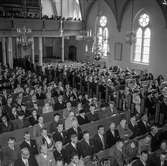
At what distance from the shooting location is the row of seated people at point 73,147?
675 cm

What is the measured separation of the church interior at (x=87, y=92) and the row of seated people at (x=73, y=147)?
0.09 ft

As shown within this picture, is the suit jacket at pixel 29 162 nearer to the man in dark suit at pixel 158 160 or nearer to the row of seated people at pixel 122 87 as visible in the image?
the man in dark suit at pixel 158 160

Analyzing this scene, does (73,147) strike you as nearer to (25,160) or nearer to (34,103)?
(25,160)

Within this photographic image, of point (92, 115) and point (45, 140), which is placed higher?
point (92, 115)

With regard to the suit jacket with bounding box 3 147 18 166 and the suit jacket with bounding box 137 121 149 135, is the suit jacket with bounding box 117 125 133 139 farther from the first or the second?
the suit jacket with bounding box 3 147 18 166

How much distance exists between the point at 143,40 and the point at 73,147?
1672cm

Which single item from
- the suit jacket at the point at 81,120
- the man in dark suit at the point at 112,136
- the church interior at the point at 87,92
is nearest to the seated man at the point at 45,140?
the church interior at the point at 87,92

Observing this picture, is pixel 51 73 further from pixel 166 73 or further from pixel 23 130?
pixel 23 130

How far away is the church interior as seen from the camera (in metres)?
7.28

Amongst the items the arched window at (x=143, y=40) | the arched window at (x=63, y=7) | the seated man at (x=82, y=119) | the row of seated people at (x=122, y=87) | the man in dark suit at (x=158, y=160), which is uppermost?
the arched window at (x=63, y=7)

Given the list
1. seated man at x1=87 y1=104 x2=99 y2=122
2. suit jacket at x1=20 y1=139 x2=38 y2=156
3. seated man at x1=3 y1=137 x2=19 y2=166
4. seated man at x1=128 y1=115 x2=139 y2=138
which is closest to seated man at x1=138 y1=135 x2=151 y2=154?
seated man at x1=128 y1=115 x2=139 y2=138

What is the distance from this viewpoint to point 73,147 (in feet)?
23.9

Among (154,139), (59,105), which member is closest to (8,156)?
(59,105)

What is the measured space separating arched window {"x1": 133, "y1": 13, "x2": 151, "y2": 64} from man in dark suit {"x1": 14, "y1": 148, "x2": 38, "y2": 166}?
17.1 meters
